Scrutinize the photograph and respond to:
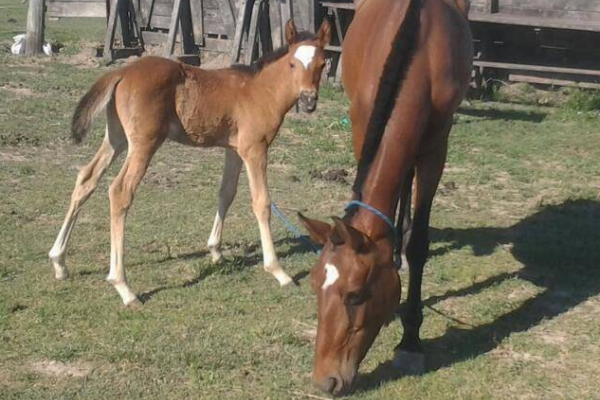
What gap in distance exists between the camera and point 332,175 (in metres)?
8.93

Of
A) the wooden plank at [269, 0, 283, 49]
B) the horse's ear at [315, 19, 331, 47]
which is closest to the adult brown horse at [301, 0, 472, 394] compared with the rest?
the horse's ear at [315, 19, 331, 47]

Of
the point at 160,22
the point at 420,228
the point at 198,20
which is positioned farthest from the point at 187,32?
the point at 420,228

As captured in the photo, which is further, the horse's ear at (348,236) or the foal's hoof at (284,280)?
the foal's hoof at (284,280)

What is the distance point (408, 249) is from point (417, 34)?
124 cm

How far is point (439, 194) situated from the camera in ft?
28.2

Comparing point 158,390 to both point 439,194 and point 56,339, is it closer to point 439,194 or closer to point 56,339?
point 56,339

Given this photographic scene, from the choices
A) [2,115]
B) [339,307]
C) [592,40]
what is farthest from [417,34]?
[592,40]

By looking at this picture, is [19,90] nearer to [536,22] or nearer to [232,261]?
[232,261]

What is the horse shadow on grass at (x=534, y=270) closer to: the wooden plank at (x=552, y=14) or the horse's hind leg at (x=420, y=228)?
the horse's hind leg at (x=420, y=228)

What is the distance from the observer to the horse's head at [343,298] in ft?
13.2

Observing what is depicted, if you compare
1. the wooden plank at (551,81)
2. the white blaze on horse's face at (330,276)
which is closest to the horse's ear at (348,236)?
the white blaze on horse's face at (330,276)

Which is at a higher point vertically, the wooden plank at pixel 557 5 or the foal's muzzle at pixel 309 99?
the wooden plank at pixel 557 5

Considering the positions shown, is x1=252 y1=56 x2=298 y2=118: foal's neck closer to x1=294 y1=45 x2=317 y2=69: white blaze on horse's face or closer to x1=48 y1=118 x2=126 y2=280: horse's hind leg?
x1=294 y1=45 x2=317 y2=69: white blaze on horse's face

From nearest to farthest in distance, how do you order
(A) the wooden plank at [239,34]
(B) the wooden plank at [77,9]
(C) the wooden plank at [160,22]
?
(A) the wooden plank at [239,34] → (C) the wooden plank at [160,22] → (B) the wooden plank at [77,9]
